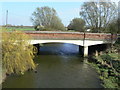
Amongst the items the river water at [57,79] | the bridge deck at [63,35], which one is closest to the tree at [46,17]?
the bridge deck at [63,35]

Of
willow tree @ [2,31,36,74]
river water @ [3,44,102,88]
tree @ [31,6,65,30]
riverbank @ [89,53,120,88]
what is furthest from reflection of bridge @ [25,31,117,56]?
tree @ [31,6,65,30]

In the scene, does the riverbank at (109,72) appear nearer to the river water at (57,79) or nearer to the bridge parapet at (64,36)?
the river water at (57,79)

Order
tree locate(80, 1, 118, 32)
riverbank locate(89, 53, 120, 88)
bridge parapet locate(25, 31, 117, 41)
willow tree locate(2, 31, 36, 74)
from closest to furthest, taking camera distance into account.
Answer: riverbank locate(89, 53, 120, 88) → willow tree locate(2, 31, 36, 74) → bridge parapet locate(25, 31, 117, 41) → tree locate(80, 1, 118, 32)

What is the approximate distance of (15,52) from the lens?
13.5 metres

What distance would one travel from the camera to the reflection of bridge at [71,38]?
73.0 ft

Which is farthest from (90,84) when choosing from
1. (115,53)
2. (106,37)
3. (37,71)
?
(106,37)

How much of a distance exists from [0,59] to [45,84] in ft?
12.4

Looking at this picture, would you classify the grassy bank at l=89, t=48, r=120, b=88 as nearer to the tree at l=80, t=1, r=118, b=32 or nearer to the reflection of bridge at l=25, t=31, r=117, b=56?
the reflection of bridge at l=25, t=31, r=117, b=56

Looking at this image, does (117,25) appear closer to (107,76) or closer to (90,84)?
(107,76)

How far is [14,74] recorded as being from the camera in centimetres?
1476

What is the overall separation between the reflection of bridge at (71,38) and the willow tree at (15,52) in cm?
770

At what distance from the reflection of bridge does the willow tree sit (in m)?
7.70

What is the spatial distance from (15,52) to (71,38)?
35.4ft

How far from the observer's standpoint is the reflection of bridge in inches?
877
